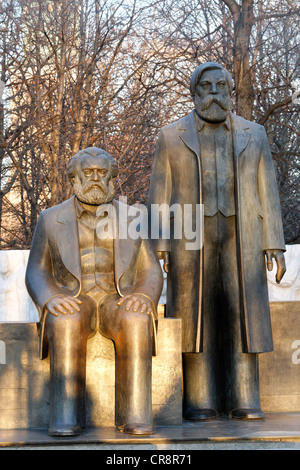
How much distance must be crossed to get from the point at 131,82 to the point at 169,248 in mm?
8298

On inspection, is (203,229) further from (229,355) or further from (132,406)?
(132,406)

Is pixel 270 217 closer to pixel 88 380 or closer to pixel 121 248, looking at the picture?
pixel 121 248

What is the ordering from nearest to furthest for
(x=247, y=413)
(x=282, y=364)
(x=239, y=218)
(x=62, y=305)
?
(x=62, y=305) → (x=247, y=413) → (x=239, y=218) → (x=282, y=364)

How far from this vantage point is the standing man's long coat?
16.4 feet

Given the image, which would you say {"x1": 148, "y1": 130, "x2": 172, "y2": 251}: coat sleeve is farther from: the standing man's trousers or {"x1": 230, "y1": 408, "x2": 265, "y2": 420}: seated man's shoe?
{"x1": 230, "y1": 408, "x2": 265, "y2": 420}: seated man's shoe

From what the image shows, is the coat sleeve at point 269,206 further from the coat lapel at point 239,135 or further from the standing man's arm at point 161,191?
the standing man's arm at point 161,191

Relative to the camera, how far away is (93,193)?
4715mm

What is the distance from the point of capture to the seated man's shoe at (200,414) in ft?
16.1

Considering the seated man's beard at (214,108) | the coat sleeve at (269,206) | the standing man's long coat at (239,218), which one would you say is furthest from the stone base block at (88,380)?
the seated man's beard at (214,108)

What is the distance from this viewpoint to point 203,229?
509 centimetres

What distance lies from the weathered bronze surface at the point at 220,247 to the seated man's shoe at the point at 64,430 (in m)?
1.02

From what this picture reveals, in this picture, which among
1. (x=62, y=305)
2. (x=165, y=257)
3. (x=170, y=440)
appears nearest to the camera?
(x=170, y=440)

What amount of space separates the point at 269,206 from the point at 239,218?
26 centimetres

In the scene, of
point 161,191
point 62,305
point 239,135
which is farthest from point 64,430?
point 239,135
